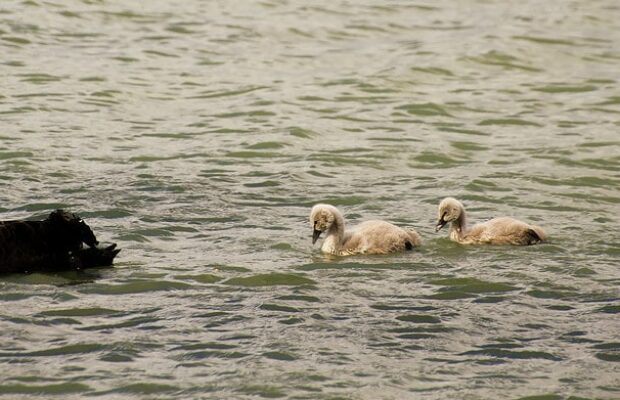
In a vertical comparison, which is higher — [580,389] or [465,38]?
[465,38]

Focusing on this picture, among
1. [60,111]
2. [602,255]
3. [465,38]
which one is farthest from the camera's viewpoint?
[465,38]

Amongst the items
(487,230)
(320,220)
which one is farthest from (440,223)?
(320,220)

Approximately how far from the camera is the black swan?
1038cm

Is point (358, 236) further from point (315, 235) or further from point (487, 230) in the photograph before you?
point (487, 230)

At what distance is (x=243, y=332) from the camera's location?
911 centimetres

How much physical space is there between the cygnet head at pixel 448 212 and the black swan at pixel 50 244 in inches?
114

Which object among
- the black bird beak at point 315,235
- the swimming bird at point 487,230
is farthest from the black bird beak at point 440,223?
the black bird beak at point 315,235

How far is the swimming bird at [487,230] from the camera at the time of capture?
1148 cm

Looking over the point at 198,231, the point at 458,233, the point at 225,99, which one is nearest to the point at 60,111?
the point at 225,99

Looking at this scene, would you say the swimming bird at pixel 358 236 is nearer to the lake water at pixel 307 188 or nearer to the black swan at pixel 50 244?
the lake water at pixel 307 188

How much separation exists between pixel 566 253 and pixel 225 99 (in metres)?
8.27

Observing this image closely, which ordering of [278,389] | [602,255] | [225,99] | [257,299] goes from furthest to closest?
[225,99] < [602,255] < [257,299] < [278,389]

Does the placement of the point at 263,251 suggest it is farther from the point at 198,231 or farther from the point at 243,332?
the point at 243,332

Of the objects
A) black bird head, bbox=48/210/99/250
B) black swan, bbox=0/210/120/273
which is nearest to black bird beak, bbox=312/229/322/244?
black swan, bbox=0/210/120/273
